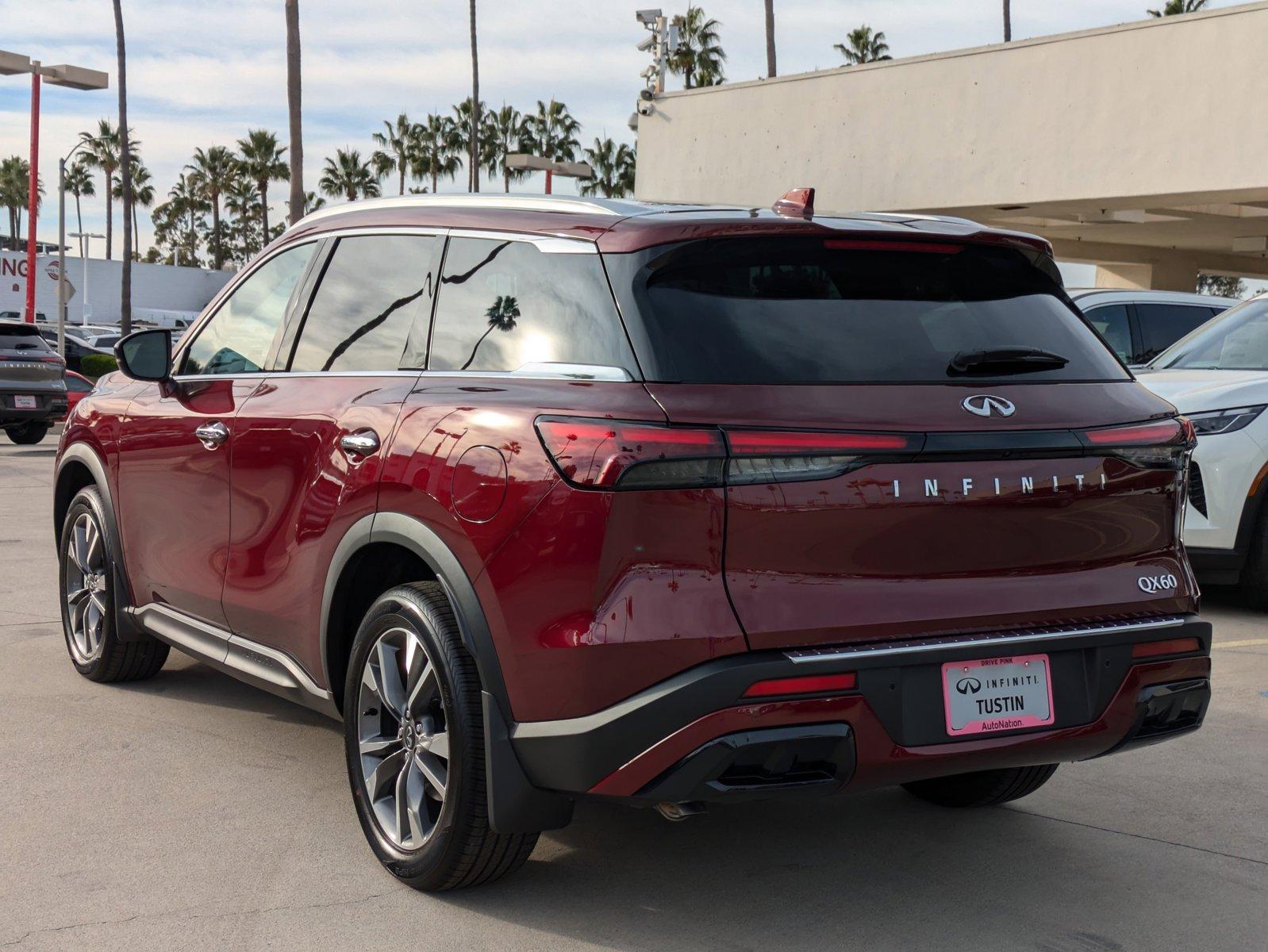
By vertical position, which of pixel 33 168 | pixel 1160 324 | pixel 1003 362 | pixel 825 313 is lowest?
pixel 1003 362

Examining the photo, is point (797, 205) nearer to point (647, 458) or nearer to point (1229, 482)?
point (647, 458)

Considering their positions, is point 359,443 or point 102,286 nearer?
point 359,443

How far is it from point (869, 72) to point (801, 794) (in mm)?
23846

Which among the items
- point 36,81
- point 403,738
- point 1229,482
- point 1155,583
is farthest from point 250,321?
point 36,81

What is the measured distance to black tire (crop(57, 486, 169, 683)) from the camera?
567 cm

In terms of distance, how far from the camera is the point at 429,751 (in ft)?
12.0

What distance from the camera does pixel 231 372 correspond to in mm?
4914

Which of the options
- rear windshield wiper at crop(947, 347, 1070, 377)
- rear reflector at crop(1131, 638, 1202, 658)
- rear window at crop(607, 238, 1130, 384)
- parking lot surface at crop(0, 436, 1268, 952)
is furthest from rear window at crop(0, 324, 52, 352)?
rear reflector at crop(1131, 638, 1202, 658)

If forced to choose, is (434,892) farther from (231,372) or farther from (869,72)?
(869,72)

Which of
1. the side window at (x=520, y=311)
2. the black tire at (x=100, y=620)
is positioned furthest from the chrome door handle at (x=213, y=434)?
the side window at (x=520, y=311)

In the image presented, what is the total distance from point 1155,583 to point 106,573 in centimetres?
393

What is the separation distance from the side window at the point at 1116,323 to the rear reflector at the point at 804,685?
9.34m

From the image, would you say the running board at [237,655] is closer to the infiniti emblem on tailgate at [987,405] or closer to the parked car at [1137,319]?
the infiniti emblem on tailgate at [987,405]

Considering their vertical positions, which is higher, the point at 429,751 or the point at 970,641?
the point at 970,641
